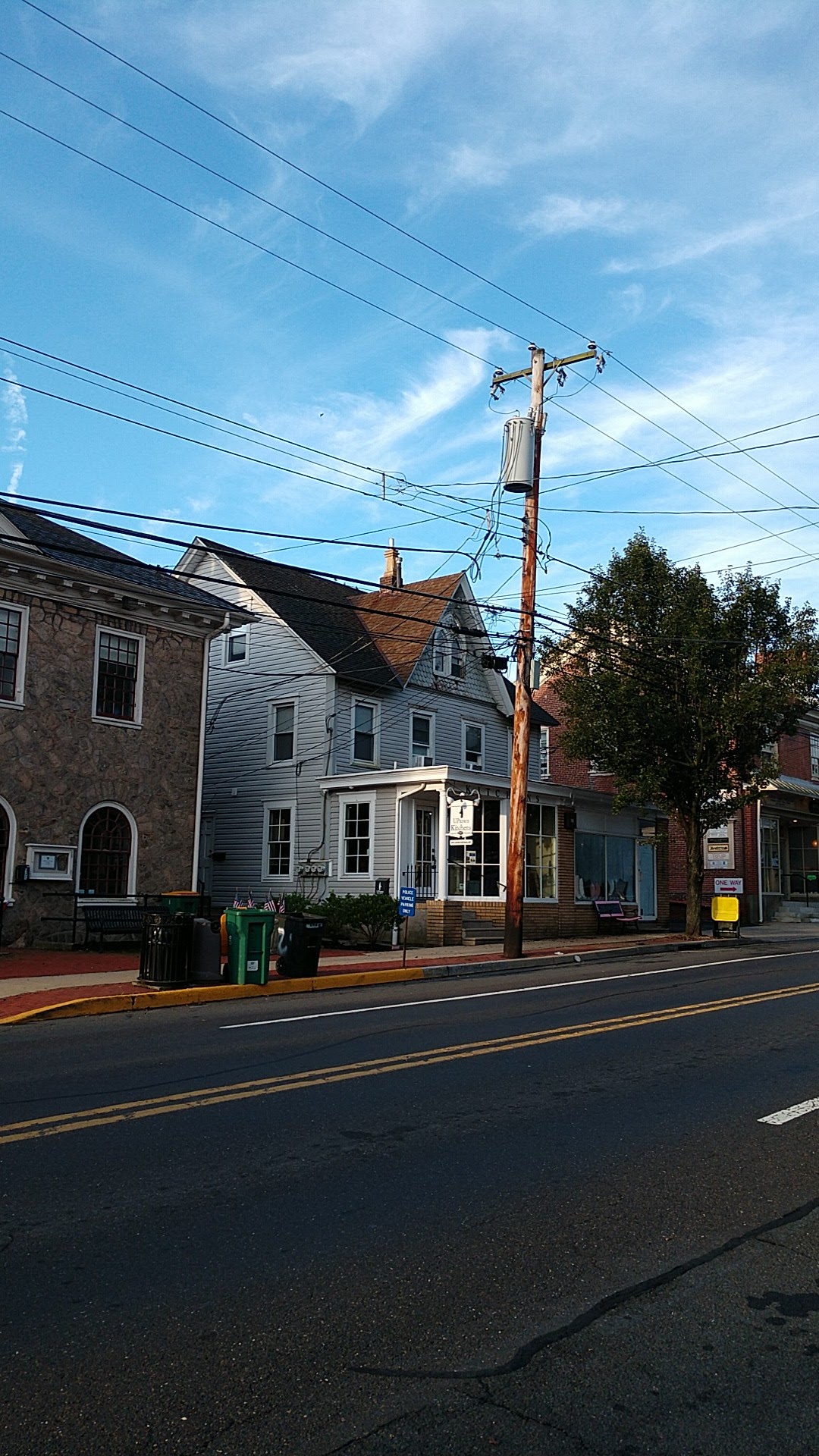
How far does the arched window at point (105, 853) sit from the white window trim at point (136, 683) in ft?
0.99

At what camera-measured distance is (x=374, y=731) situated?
29969 mm

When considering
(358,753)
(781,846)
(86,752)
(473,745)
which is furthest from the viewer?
(781,846)

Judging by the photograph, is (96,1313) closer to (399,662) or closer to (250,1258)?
(250,1258)

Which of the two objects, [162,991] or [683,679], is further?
[683,679]

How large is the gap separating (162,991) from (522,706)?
993 centimetres

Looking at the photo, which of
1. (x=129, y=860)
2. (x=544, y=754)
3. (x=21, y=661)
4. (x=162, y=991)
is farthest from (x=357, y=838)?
(x=544, y=754)

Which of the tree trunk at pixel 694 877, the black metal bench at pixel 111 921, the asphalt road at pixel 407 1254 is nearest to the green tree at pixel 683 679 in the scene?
the tree trunk at pixel 694 877

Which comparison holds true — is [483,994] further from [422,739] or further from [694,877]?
[422,739]

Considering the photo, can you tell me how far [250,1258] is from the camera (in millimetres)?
4742

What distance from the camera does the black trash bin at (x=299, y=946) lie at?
16484mm

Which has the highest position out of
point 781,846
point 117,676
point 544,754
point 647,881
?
point 544,754

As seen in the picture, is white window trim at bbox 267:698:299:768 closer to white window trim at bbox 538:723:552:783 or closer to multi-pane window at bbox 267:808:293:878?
multi-pane window at bbox 267:808:293:878

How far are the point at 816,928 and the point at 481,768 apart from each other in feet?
39.7

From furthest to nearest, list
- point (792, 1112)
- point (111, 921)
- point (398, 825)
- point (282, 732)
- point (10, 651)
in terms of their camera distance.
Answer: point (282, 732) → point (398, 825) → point (111, 921) → point (10, 651) → point (792, 1112)
